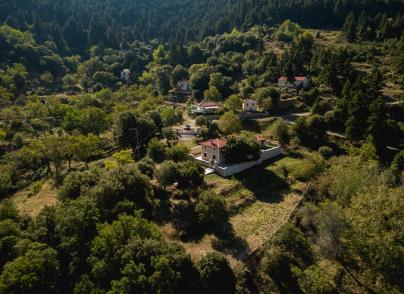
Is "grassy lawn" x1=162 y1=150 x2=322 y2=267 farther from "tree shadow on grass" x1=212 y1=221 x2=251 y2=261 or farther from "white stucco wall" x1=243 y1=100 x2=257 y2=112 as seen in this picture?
"white stucco wall" x1=243 y1=100 x2=257 y2=112

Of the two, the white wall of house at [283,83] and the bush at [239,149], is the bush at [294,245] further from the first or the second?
the white wall of house at [283,83]

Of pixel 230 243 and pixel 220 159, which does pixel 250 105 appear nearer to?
pixel 220 159

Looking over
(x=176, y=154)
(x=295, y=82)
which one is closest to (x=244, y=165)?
(x=176, y=154)

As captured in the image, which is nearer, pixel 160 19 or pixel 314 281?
pixel 314 281

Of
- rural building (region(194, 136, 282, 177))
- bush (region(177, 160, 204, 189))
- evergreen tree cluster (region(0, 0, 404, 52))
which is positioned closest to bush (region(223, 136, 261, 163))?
rural building (region(194, 136, 282, 177))

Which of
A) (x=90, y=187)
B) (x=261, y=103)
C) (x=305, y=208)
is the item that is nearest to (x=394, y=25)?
(x=261, y=103)
